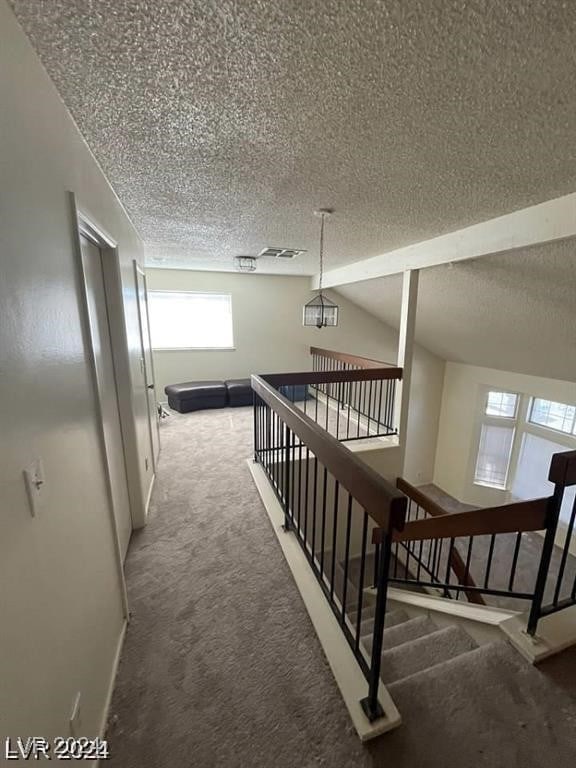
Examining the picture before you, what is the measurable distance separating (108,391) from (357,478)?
1695 millimetres

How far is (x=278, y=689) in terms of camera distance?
1343mm

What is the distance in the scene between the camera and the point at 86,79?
3.77 feet

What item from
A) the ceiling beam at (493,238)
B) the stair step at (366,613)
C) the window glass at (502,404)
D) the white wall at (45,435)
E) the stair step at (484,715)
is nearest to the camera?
the white wall at (45,435)

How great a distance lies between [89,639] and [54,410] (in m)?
0.89

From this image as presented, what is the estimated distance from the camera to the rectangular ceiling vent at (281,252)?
3934 millimetres

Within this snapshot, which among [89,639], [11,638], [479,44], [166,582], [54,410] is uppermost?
[479,44]

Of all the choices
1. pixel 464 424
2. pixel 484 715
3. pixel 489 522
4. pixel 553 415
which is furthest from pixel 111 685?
pixel 464 424

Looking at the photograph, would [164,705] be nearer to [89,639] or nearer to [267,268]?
[89,639]

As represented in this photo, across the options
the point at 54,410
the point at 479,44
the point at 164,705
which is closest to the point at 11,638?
the point at 54,410

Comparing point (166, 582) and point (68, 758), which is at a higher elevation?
point (68, 758)

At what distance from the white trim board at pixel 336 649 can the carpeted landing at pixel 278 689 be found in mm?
46

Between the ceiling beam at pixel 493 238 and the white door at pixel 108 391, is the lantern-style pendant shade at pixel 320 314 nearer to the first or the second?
the ceiling beam at pixel 493 238

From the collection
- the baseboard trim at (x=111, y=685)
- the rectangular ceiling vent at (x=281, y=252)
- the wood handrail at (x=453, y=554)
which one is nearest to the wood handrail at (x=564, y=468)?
the wood handrail at (x=453, y=554)

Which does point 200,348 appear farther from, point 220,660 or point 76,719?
point 76,719
